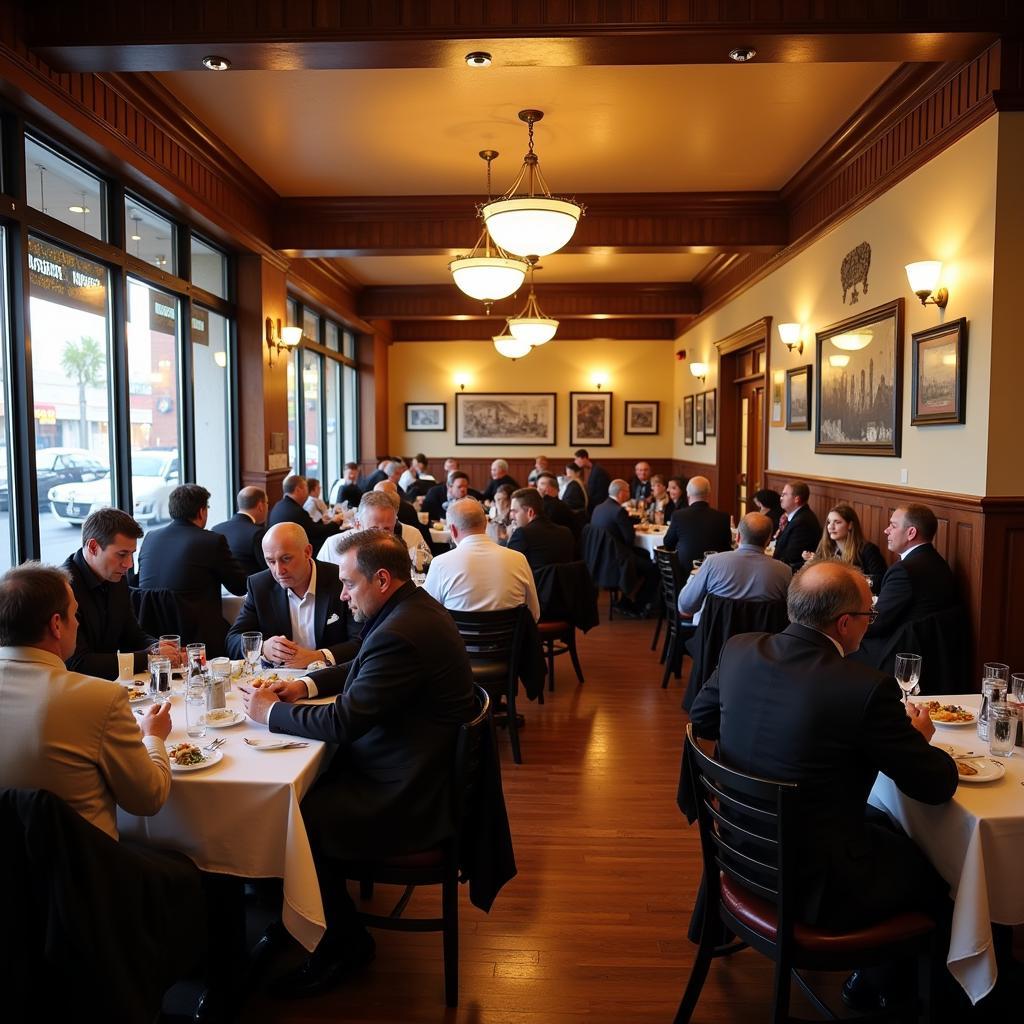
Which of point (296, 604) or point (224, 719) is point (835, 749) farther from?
point (296, 604)

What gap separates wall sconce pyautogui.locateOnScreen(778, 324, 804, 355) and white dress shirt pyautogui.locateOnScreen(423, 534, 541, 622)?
4.55m

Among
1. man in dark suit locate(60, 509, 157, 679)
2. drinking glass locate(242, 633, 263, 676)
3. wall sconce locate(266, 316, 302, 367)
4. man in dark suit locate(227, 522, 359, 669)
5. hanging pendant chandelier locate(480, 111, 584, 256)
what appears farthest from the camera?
→ wall sconce locate(266, 316, 302, 367)

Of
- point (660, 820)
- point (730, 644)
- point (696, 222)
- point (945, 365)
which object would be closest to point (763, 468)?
point (696, 222)

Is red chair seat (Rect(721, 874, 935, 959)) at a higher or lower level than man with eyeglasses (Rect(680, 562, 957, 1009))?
lower

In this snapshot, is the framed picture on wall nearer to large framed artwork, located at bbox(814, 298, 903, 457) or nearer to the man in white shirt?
Answer: large framed artwork, located at bbox(814, 298, 903, 457)

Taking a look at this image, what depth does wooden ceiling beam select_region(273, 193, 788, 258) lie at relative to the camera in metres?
7.83

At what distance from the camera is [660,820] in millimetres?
3916

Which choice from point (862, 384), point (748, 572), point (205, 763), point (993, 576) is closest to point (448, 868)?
point (205, 763)

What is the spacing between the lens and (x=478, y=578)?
446cm

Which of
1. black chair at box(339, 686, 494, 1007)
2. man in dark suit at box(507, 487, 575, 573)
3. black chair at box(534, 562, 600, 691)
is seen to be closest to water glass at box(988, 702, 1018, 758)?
black chair at box(339, 686, 494, 1007)

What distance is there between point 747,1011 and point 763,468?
7.01 meters

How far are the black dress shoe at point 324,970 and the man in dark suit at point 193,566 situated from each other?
2.03 meters

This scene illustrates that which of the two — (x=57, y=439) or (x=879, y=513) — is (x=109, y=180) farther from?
(x=879, y=513)

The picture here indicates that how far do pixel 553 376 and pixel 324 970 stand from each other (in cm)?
1326
